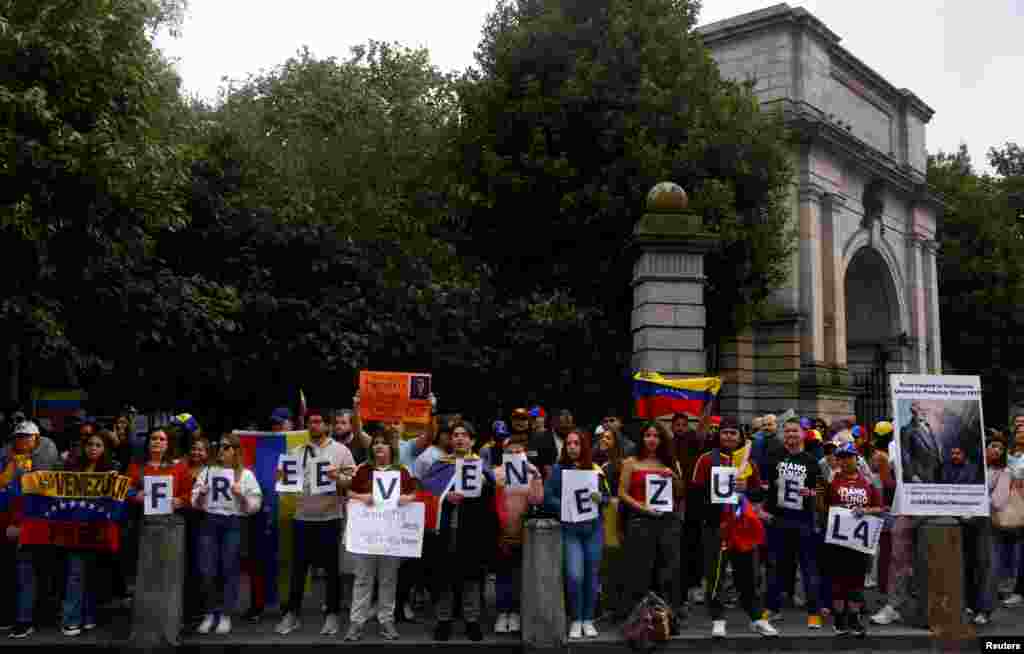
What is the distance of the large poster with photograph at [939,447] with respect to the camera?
10.1 m

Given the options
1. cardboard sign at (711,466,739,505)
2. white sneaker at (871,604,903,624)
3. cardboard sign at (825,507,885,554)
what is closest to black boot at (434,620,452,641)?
cardboard sign at (711,466,739,505)

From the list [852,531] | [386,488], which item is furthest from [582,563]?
[852,531]

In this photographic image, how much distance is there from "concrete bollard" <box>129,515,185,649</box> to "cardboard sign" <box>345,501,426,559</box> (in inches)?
66.1

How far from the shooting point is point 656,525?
974cm

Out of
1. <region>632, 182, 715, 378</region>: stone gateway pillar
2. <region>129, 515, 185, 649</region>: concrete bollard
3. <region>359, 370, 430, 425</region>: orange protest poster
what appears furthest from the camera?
<region>632, 182, 715, 378</region>: stone gateway pillar

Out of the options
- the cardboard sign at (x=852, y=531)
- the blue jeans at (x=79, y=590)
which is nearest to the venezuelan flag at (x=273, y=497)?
the blue jeans at (x=79, y=590)

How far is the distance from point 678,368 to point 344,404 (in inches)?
393

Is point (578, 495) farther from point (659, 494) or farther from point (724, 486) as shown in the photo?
point (724, 486)

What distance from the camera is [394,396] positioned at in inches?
491

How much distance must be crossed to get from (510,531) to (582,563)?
2.63 ft

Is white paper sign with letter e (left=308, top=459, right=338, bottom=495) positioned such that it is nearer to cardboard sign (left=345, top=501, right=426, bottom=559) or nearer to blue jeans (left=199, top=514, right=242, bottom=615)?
cardboard sign (left=345, top=501, right=426, bottom=559)

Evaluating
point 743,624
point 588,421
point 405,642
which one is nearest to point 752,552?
point 743,624

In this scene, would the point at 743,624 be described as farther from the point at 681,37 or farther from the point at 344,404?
the point at 681,37

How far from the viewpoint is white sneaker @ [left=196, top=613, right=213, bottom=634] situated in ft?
31.4
